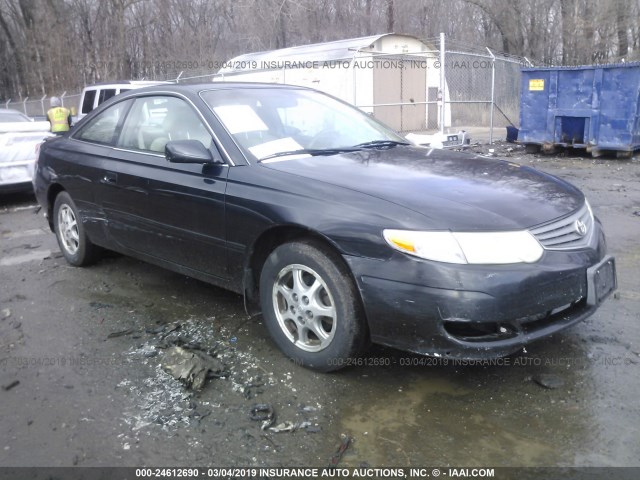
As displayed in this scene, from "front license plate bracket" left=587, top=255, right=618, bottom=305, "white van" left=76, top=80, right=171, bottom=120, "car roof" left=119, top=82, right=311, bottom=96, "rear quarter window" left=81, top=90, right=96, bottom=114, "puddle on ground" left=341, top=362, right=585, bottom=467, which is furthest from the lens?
"rear quarter window" left=81, top=90, right=96, bottom=114

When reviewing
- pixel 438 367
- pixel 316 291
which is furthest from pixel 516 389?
pixel 316 291

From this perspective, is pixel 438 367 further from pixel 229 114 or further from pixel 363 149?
pixel 229 114

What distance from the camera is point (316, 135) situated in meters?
3.98

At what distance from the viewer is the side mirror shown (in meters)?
3.51

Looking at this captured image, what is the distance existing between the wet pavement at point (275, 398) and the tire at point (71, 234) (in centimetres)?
78

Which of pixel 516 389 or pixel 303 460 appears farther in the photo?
pixel 516 389

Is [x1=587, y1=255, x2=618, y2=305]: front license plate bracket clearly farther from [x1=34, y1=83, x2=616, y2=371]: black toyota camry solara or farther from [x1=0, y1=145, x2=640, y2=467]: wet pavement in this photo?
[x1=0, y1=145, x2=640, y2=467]: wet pavement

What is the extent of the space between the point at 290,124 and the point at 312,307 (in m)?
1.44

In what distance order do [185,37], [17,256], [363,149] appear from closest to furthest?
[363,149], [17,256], [185,37]

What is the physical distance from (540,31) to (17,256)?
91.0ft

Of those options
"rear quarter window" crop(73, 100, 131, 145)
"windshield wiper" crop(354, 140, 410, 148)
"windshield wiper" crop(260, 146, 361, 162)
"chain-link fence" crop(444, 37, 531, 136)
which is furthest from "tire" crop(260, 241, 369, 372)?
"chain-link fence" crop(444, 37, 531, 136)

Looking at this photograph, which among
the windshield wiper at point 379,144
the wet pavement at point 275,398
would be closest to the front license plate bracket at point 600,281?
the wet pavement at point 275,398

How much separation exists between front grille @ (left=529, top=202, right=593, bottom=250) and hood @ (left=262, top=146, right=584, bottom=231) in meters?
0.04

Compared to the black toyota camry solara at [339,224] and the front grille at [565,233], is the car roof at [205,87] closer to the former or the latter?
the black toyota camry solara at [339,224]
